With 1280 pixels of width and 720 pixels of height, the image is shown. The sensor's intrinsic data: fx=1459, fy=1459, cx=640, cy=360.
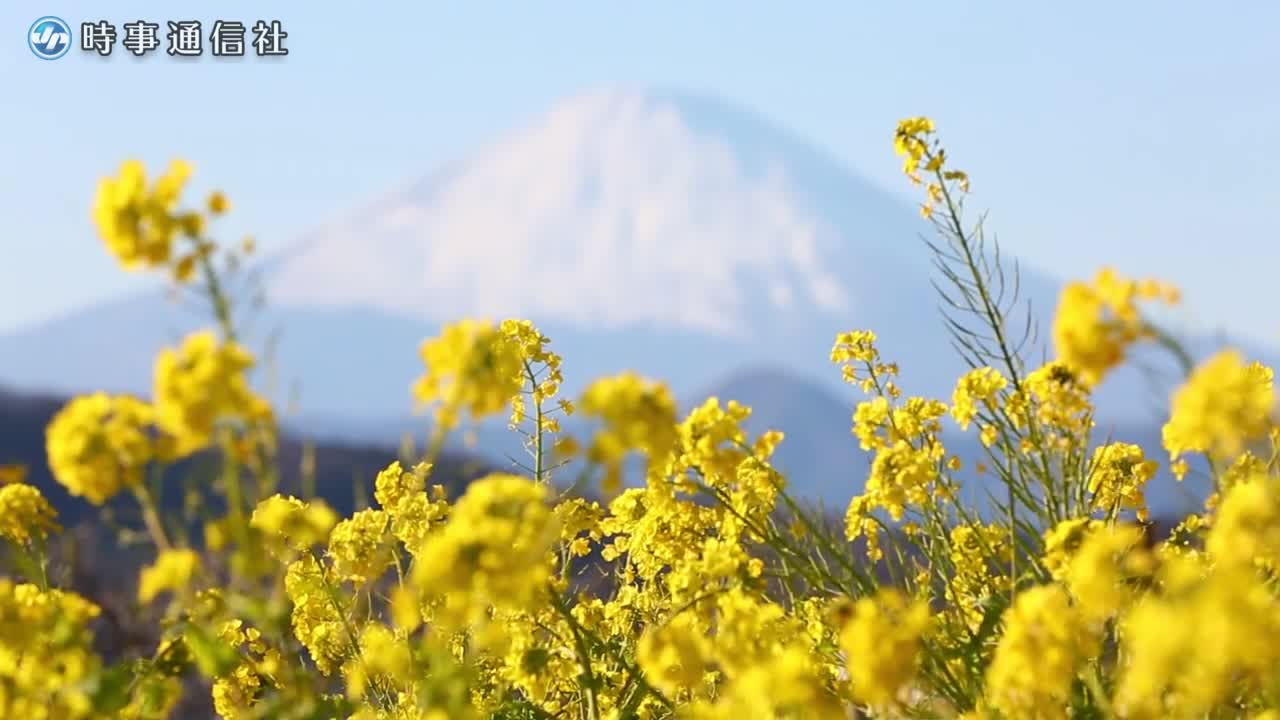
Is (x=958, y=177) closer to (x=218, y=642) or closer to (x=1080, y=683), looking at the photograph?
(x=1080, y=683)

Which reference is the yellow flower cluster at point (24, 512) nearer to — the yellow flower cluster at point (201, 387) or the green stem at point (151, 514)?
the green stem at point (151, 514)

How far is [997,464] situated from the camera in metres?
4.06

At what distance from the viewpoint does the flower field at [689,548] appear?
233cm

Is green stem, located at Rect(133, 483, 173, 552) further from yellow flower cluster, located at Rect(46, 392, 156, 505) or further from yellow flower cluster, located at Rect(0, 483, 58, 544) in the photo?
yellow flower cluster, located at Rect(0, 483, 58, 544)

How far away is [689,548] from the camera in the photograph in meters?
4.35

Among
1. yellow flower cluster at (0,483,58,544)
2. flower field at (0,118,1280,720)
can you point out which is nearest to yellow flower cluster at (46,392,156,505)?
flower field at (0,118,1280,720)

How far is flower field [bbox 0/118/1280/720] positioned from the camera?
2.33m

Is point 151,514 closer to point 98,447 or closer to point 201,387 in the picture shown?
point 98,447

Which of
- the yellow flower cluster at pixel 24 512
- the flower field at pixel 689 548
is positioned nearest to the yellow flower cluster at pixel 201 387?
the flower field at pixel 689 548

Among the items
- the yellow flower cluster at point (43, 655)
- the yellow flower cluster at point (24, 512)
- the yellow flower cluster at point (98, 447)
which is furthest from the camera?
the yellow flower cluster at point (24, 512)

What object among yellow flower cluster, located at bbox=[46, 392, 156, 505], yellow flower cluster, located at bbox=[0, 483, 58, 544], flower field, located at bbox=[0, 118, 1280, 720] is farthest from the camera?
yellow flower cluster, located at bbox=[0, 483, 58, 544]

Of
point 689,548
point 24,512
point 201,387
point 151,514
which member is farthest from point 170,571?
point 689,548

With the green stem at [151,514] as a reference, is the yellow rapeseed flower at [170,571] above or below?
below

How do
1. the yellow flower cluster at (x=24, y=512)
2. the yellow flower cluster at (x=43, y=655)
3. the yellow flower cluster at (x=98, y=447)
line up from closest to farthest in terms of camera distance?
the yellow flower cluster at (x=98, y=447)
the yellow flower cluster at (x=43, y=655)
the yellow flower cluster at (x=24, y=512)
